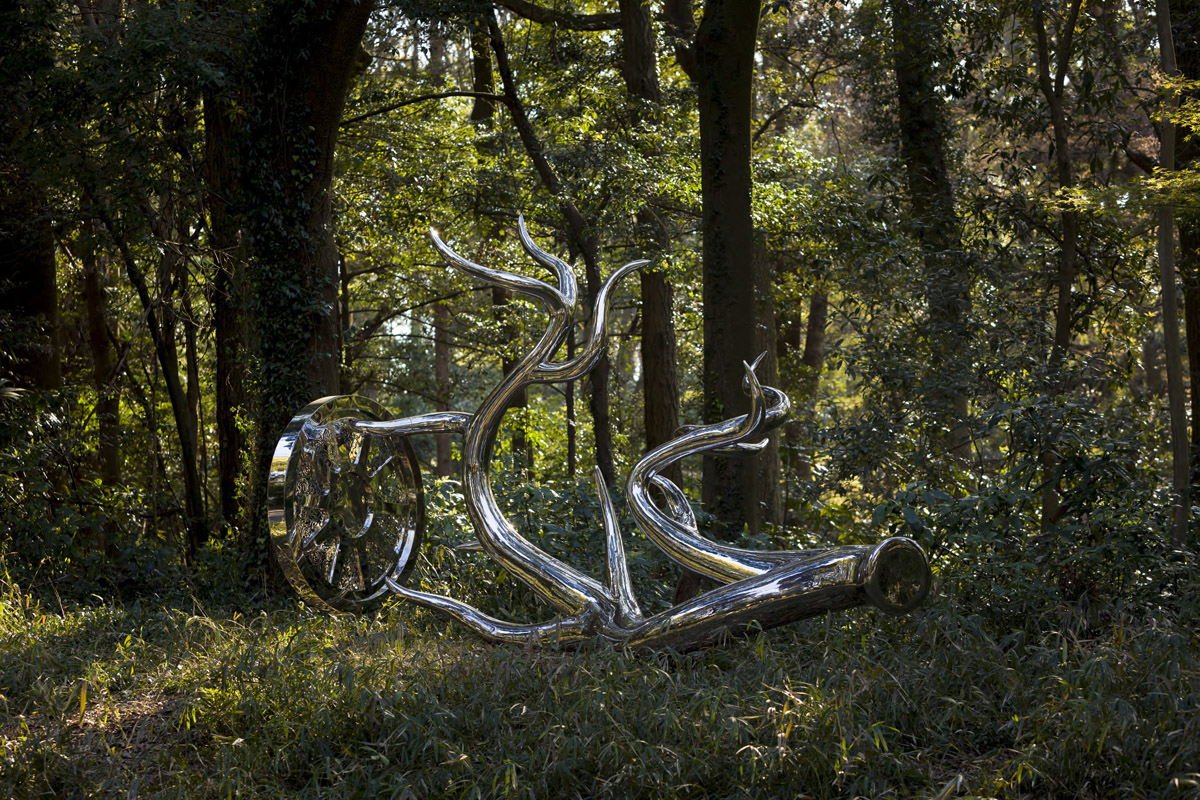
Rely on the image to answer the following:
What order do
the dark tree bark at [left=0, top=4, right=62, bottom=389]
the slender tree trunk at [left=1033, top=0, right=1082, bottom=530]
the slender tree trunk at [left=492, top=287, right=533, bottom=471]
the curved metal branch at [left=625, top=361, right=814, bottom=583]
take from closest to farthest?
the curved metal branch at [left=625, top=361, right=814, bottom=583]
the slender tree trunk at [left=1033, top=0, right=1082, bottom=530]
the dark tree bark at [left=0, top=4, right=62, bottom=389]
the slender tree trunk at [left=492, top=287, right=533, bottom=471]

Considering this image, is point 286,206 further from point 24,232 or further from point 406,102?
point 406,102

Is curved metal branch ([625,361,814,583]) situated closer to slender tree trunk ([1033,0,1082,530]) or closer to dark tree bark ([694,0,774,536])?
dark tree bark ([694,0,774,536])

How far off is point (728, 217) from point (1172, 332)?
9.97 feet

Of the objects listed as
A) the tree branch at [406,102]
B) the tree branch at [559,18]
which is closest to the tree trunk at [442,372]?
the tree branch at [406,102]

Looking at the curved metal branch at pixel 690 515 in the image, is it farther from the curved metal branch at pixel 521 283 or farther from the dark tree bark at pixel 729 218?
the dark tree bark at pixel 729 218

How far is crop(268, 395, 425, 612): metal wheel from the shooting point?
602 cm

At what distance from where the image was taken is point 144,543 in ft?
29.0

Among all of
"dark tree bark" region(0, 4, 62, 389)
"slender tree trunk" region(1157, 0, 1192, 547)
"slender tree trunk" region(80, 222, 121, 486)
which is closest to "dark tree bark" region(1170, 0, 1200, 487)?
"slender tree trunk" region(1157, 0, 1192, 547)

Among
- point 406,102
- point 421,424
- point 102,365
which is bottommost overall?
point 421,424

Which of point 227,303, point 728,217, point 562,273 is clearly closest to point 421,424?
point 562,273

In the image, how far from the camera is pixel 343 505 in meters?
6.49

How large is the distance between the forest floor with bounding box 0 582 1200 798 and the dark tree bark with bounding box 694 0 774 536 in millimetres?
2351

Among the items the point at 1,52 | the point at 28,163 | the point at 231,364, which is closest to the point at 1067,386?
the point at 231,364

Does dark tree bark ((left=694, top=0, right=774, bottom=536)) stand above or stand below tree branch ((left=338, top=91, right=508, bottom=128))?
below
